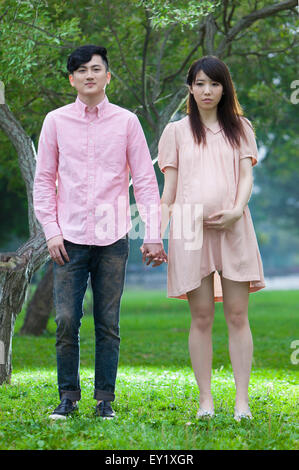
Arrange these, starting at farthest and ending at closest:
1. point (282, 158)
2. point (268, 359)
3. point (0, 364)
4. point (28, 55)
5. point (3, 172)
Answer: point (282, 158) → point (3, 172) → point (268, 359) → point (28, 55) → point (0, 364)

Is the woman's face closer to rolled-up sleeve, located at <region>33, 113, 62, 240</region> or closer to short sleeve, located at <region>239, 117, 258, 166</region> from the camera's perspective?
short sleeve, located at <region>239, 117, 258, 166</region>

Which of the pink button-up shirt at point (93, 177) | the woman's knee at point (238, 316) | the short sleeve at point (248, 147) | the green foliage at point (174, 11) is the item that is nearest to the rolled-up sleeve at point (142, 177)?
the pink button-up shirt at point (93, 177)

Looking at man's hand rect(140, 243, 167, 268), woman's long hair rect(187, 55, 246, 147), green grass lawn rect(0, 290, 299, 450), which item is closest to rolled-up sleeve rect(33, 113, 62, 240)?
man's hand rect(140, 243, 167, 268)

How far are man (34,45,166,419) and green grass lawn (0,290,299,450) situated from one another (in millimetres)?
349

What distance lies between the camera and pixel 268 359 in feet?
30.6

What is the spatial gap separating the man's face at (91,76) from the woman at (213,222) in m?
0.53

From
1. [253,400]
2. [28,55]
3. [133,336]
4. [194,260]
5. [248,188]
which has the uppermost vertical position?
[28,55]

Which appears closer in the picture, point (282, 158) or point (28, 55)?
point (28, 55)

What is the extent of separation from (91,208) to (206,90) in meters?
0.99

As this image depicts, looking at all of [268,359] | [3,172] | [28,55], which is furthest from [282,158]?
[28,55]
